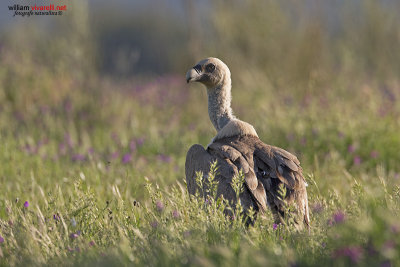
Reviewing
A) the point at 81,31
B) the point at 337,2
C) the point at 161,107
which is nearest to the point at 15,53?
the point at 81,31

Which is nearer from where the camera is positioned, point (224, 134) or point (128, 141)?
point (224, 134)

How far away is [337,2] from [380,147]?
259 inches

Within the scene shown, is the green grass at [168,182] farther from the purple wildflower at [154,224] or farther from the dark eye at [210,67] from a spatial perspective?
the dark eye at [210,67]

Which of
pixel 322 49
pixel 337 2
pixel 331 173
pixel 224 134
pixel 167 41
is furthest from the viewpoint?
pixel 167 41

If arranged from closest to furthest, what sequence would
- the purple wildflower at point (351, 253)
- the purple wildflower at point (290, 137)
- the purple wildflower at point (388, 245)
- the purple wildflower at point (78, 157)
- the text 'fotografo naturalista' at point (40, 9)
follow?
the purple wildflower at point (388, 245) → the purple wildflower at point (351, 253) → the purple wildflower at point (78, 157) → the purple wildflower at point (290, 137) → the text 'fotografo naturalista' at point (40, 9)

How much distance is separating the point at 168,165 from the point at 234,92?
157 inches

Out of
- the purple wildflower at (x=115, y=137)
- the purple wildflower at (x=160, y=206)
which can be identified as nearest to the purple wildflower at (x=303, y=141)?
the purple wildflower at (x=115, y=137)

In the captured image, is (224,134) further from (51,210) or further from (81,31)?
(81,31)

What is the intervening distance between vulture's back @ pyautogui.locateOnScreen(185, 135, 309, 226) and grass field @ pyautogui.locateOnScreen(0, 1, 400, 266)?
13 centimetres

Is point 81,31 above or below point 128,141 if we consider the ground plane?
above

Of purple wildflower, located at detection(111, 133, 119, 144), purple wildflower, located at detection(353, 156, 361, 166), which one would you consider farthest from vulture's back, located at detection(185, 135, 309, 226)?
purple wildflower, located at detection(111, 133, 119, 144)

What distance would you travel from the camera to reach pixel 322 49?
398 inches

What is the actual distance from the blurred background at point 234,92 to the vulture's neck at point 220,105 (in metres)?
1.11

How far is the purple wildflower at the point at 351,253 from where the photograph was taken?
2.36m
